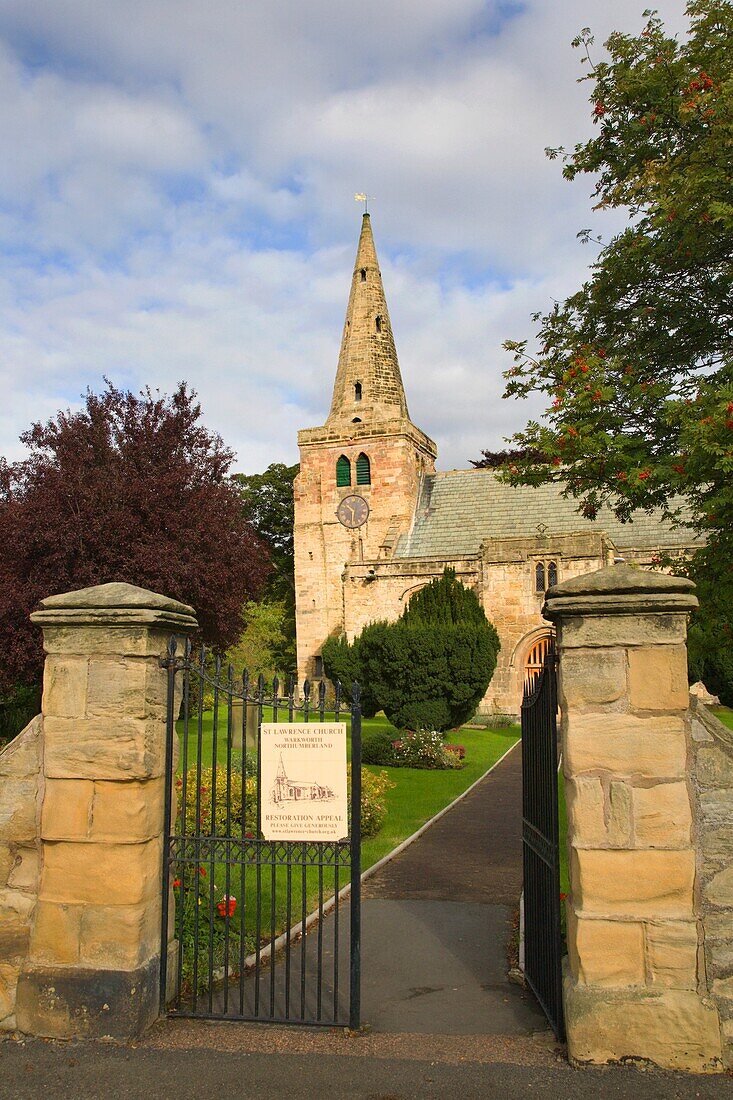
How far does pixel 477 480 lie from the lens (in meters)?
35.4

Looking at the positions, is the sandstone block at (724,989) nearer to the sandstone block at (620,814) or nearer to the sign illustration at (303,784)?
the sandstone block at (620,814)

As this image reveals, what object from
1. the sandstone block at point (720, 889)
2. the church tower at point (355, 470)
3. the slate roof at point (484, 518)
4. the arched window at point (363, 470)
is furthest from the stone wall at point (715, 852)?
→ the arched window at point (363, 470)

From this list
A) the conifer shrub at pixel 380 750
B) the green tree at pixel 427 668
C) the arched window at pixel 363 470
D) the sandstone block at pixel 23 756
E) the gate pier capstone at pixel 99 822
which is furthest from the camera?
the arched window at pixel 363 470

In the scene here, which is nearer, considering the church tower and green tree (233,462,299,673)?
the church tower

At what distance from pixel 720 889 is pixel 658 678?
110cm

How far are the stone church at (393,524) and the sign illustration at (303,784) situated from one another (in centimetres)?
2495

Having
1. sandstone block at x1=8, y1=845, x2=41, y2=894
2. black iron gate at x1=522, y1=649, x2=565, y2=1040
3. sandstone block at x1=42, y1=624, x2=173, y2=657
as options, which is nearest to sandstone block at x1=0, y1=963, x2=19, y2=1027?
sandstone block at x1=8, y1=845, x2=41, y2=894

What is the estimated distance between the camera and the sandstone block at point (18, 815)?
16.7ft

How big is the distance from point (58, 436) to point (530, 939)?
48.4 feet

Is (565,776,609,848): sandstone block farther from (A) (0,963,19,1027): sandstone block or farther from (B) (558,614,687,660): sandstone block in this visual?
(A) (0,963,19,1027): sandstone block

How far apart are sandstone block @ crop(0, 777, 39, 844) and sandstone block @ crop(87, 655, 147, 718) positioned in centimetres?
65

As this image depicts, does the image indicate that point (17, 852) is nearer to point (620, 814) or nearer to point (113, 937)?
point (113, 937)

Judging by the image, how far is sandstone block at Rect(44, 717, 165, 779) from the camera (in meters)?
5.00

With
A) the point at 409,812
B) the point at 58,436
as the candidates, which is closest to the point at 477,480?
the point at 58,436
